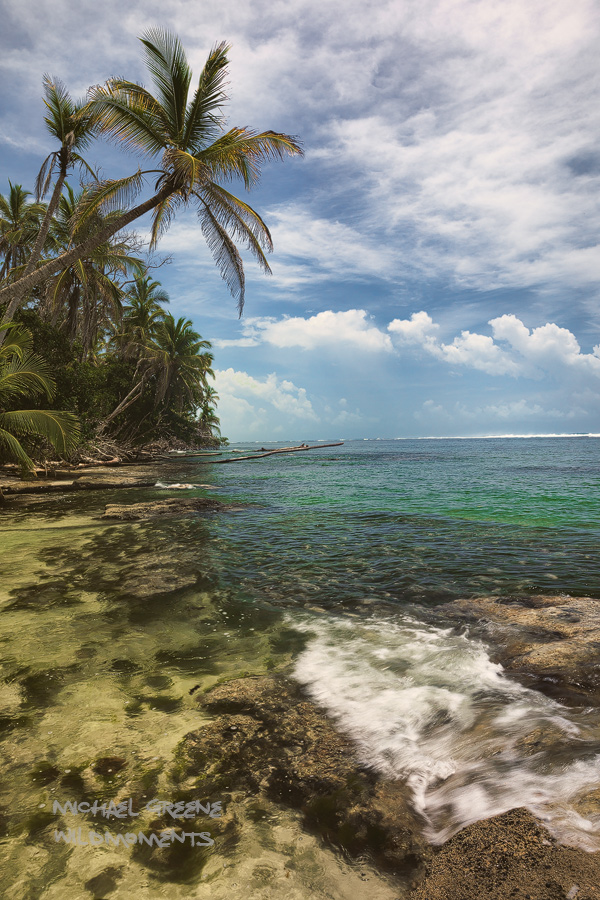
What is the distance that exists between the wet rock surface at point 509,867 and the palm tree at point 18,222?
29.7 metres

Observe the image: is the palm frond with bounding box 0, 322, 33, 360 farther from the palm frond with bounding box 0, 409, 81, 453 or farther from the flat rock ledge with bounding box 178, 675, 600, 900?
the flat rock ledge with bounding box 178, 675, 600, 900

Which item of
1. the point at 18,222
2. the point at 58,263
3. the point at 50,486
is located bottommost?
the point at 50,486

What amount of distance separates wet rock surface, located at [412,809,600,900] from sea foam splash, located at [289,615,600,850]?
0.42 feet

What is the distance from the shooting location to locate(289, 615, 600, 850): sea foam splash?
7.11ft

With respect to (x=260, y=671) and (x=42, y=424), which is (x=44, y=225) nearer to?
(x=42, y=424)

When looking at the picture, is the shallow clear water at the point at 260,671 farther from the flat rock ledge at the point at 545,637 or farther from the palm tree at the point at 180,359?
the palm tree at the point at 180,359

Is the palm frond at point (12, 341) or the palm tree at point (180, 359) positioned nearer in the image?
the palm frond at point (12, 341)

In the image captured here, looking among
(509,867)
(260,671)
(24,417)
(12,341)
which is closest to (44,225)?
(12,341)

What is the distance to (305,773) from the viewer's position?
7.94ft

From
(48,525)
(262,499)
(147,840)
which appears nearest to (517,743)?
(147,840)

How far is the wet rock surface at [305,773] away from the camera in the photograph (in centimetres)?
201

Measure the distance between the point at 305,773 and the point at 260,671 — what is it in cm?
131

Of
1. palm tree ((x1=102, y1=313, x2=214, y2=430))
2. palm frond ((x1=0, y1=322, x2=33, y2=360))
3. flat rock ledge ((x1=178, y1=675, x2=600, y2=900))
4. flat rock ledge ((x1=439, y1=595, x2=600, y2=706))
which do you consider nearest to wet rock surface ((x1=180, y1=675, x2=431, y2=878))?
flat rock ledge ((x1=178, y1=675, x2=600, y2=900))

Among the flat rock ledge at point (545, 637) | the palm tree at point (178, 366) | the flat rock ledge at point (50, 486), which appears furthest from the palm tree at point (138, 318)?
the flat rock ledge at point (545, 637)
